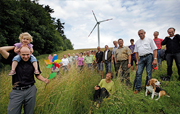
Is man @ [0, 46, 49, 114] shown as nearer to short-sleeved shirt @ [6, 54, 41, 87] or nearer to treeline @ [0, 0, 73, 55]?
short-sleeved shirt @ [6, 54, 41, 87]

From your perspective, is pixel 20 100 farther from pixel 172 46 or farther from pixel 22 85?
pixel 172 46

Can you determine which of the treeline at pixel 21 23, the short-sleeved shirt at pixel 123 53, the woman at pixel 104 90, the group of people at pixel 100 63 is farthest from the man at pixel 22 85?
the treeline at pixel 21 23

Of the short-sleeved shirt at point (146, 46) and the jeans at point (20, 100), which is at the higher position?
the short-sleeved shirt at point (146, 46)

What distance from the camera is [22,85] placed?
1.51 metres

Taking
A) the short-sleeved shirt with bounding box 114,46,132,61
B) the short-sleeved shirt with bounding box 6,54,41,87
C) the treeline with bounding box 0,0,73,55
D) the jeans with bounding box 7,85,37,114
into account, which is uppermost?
the treeline with bounding box 0,0,73,55

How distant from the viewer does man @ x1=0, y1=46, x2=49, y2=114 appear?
4.73 ft

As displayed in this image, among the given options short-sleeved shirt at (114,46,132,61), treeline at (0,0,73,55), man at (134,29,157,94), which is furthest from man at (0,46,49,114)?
treeline at (0,0,73,55)

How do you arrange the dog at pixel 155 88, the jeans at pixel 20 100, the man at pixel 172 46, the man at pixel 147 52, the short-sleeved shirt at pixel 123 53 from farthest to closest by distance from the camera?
the short-sleeved shirt at pixel 123 53
the man at pixel 172 46
the man at pixel 147 52
the dog at pixel 155 88
the jeans at pixel 20 100

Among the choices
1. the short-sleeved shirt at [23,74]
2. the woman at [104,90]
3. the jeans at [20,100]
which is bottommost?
the woman at [104,90]

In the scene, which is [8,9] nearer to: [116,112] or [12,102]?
[12,102]

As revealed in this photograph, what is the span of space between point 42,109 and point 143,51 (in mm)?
3095

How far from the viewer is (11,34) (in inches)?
348

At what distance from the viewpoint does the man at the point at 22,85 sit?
1.44m

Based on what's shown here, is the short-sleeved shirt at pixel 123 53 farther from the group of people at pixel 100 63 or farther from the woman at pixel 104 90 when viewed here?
the woman at pixel 104 90
